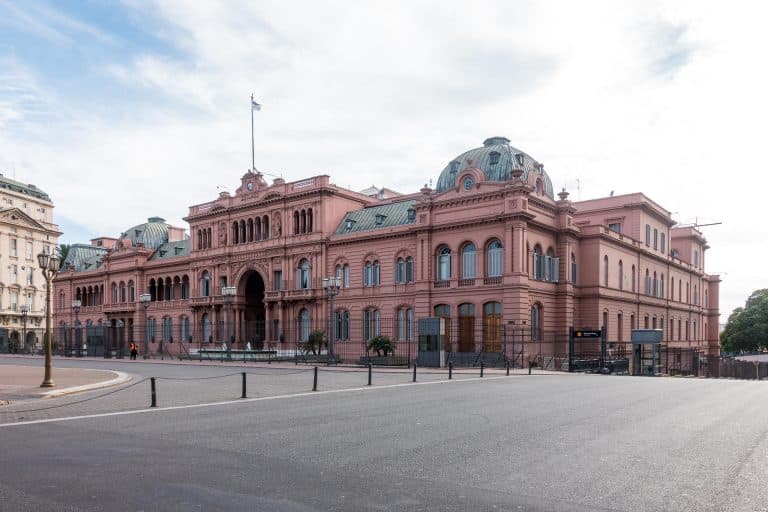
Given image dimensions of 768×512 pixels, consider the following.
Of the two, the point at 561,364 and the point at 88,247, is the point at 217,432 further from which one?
the point at 88,247

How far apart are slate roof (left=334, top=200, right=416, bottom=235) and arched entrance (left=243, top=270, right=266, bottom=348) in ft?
36.3

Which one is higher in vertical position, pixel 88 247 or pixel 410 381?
pixel 88 247

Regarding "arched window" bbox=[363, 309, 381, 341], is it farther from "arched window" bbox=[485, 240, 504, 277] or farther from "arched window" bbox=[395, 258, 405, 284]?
"arched window" bbox=[485, 240, 504, 277]

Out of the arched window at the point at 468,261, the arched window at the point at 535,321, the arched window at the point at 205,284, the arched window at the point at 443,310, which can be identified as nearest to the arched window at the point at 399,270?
the arched window at the point at 443,310

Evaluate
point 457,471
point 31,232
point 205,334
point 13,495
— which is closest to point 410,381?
point 457,471

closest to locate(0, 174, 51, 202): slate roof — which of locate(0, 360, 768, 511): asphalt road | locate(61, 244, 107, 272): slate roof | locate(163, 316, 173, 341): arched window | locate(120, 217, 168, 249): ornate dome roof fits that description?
locate(61, 244, 107, 272): slate roof

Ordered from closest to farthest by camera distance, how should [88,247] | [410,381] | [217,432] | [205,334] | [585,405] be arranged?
[217,432], [585,405], [410,381], [205,334], [88,247]

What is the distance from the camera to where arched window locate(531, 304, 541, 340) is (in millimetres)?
42781

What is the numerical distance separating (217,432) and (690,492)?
8.14 meters

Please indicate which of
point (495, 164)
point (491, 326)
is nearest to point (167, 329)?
point (491, 326)

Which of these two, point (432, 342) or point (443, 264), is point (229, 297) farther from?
point (432, 342)

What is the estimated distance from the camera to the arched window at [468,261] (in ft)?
146

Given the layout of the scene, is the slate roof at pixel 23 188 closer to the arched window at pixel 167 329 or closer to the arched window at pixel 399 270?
the arched window at pixel 167 329

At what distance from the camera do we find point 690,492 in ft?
26.0
